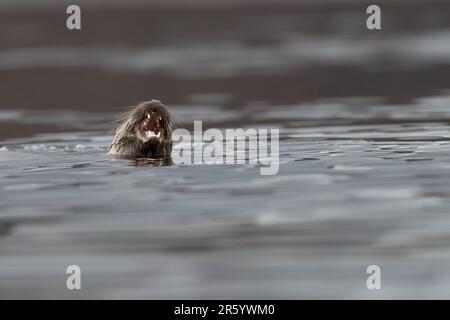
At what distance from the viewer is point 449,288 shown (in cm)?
768

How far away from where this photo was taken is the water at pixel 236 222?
7973mm

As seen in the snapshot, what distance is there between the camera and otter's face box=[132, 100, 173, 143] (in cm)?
1335

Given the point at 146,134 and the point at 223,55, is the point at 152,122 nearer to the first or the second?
the point at 146,134

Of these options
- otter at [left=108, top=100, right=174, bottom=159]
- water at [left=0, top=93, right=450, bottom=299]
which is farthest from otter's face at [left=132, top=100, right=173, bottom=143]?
water at [left=0, top=93, right=450, bottom=299]

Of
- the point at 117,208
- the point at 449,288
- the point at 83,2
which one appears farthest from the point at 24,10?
the point at 449,288

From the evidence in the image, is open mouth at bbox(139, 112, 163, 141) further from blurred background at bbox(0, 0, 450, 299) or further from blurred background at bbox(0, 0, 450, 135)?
blurred background at bbox(0, 0, 450, 135)

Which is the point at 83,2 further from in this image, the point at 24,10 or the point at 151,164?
the point at 151,164

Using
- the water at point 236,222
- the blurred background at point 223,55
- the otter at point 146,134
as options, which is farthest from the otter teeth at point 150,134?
the blurred background at point 223,55

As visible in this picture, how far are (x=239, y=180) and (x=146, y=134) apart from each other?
2.36m

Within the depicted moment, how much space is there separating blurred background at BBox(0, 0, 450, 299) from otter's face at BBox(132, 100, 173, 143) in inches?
21.4

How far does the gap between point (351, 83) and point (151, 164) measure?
8.73 metres

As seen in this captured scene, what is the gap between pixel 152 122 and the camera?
13.4m

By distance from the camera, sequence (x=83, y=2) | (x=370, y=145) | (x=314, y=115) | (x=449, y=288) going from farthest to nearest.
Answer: (x=83, y=2) < (x=314, y=115) < (x=370, y=145) < (x=449, y=288)

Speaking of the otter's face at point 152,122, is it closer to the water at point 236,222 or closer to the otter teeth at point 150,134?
the otter teeth at point 150,134
